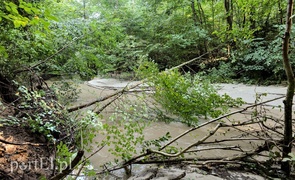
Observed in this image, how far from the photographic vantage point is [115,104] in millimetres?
3346

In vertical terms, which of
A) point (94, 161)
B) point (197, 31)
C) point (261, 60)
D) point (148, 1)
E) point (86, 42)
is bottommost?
point (94, 161)

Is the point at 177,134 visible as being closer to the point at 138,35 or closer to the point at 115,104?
the point at 115,104

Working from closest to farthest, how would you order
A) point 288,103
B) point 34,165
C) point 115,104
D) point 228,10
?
point 288,103, point 34,165, point 115,104, point 228,10

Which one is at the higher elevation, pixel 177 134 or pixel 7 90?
pixel 7 90

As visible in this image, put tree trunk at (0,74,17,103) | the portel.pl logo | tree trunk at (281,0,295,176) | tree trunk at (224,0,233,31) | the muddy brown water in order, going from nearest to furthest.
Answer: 1. tree trunk at (281,0,295,176)
2. the portel.pl logo
3. the muddy brown water
4. tree trunk at (0,74,17,103)
5. tree trunk at (224,0,233,31)

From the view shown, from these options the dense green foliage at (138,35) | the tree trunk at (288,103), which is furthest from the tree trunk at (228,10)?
the tree trunk at (288,103)

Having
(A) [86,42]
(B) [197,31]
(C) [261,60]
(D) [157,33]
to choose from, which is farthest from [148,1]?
(A) [86,42]

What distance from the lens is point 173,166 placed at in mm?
2377

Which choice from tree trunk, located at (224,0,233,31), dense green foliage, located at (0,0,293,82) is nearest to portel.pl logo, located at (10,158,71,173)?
dense green foliage, located at (0,0,293,82)

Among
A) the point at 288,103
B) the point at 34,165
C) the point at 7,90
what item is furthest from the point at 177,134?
the point at 7,90

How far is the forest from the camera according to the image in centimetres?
194

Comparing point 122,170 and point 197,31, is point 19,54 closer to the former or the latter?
point 122,170

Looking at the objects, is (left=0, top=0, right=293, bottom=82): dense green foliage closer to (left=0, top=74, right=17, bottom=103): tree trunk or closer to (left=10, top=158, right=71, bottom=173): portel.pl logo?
(left=0, top=74, right=17, bottom=103): tree trunk

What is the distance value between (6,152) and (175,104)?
261cm
